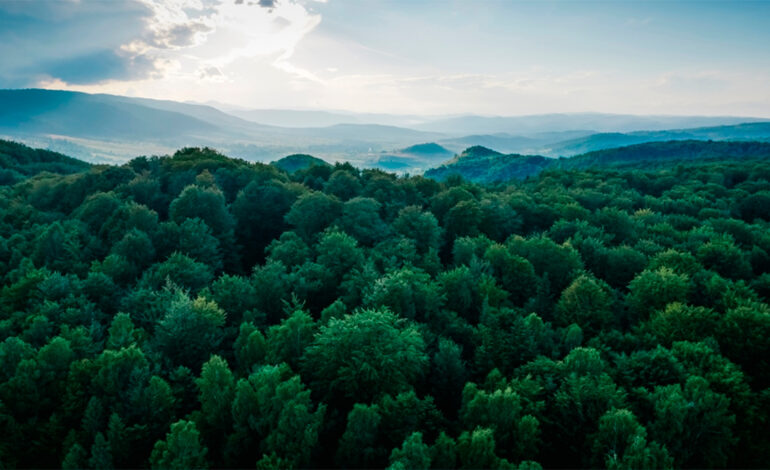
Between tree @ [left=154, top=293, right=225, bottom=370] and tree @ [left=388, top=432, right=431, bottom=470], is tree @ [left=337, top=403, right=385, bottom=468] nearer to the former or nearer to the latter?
tree @ [left=388, top=432, right=431, bottom=470]

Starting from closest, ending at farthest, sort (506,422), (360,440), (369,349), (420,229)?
1. (360,440)
2. (506,422)
3. (369,349)
4. (420,229)

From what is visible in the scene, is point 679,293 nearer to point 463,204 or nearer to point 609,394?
point 609,394

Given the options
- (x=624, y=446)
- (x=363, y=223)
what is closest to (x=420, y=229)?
(x=363, y=223)

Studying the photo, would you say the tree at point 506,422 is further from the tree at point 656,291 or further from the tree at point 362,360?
the tree at point 656,291

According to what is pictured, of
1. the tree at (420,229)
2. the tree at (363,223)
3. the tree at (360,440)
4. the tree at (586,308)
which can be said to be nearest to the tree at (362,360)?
the tree at (360,440)

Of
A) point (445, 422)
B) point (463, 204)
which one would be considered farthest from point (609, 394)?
point (463, 204)

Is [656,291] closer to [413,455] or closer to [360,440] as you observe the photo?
[413,455]
